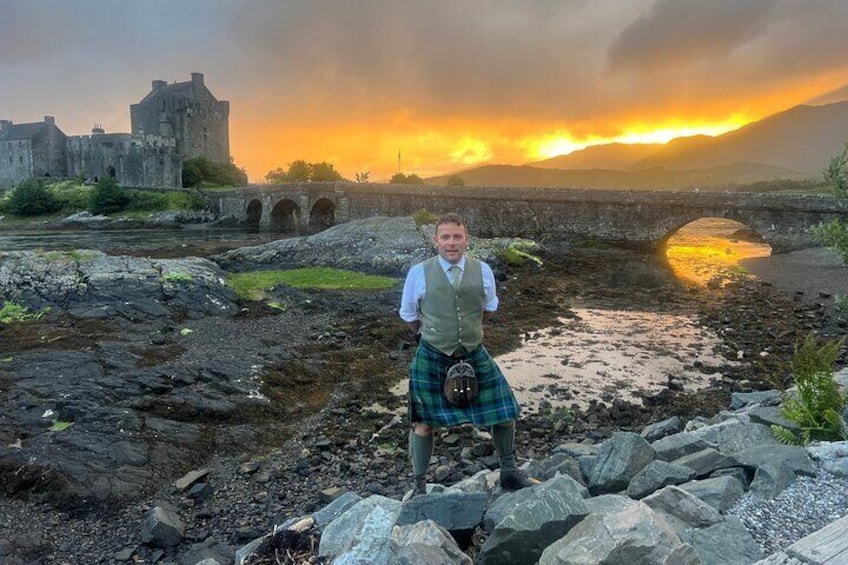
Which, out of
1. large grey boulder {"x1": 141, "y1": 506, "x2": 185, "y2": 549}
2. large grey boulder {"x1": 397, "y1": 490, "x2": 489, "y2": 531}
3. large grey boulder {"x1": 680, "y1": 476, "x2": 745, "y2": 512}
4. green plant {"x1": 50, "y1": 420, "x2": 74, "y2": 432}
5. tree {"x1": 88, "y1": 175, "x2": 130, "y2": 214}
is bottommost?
large grey boulder {"x1": 141, "y1": 506, "x2": 185, "y2": 549}

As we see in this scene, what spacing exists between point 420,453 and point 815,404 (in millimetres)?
4632

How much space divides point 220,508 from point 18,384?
604 centimetres

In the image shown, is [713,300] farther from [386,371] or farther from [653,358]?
[386,371]

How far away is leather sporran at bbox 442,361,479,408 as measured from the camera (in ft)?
17.1

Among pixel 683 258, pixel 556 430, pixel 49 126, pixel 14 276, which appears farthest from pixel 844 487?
pixel 49 126

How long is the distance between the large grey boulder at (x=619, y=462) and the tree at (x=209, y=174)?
3468 inches

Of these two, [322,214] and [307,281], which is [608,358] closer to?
[307,281]

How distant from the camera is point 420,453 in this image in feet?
18.3

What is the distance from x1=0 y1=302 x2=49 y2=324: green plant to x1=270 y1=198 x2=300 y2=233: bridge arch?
1675 inches

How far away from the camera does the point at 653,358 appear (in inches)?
572

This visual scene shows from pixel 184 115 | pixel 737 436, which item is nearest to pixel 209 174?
pixel 184 115

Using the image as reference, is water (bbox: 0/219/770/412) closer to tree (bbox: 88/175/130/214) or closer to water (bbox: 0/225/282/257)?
water (bbox: 0/225/282/257)

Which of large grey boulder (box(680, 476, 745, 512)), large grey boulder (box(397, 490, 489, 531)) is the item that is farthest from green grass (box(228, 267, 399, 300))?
large grey boulder (box(680, 476, 745, 512))

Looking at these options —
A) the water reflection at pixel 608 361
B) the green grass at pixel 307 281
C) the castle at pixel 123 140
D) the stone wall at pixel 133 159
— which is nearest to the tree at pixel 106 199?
the stone wall at pixel 133 159
